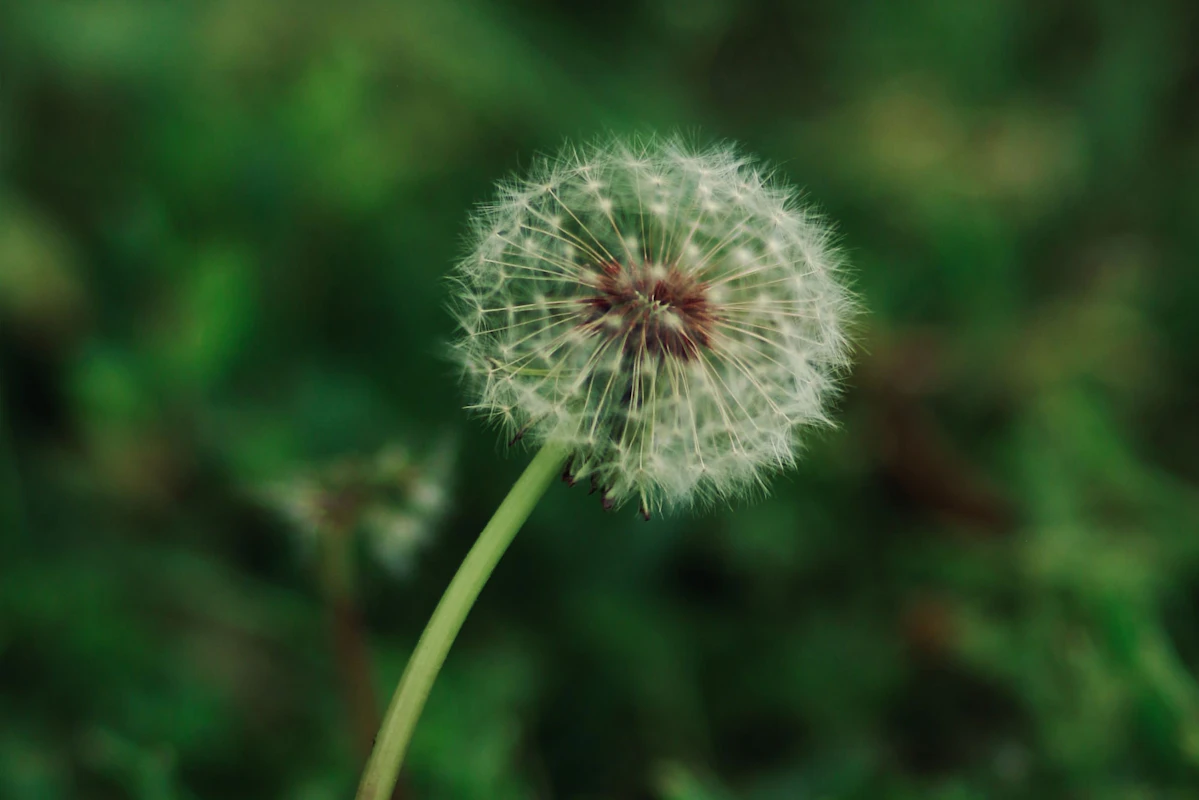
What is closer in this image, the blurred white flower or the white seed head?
the white seed head

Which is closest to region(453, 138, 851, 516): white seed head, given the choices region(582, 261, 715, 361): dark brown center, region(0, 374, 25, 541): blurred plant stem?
region(582, 261, 715, 361): dark brown center

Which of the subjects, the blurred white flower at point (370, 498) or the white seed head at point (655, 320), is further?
the blurred white flower at point (370, 498)

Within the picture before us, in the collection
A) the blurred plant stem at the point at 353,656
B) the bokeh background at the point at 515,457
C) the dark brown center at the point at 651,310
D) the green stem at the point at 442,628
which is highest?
the bokeh background at the point at 515,457

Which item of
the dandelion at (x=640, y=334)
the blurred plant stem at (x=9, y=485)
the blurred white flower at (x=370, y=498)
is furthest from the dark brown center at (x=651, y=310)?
the blurred plant stem at (x=9, y=485)

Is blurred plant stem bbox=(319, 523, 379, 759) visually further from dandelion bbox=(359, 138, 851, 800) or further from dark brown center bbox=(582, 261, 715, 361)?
dark brown center bbox=(582, 261, 715, 361)

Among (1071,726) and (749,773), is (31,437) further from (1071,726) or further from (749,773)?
(1071,726)

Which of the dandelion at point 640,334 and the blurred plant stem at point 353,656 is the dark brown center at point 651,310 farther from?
the blurred plant stem at point 353,656

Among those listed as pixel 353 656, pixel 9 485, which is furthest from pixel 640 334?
pixel 9 485

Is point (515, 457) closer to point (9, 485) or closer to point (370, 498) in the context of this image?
point (370, 498)
